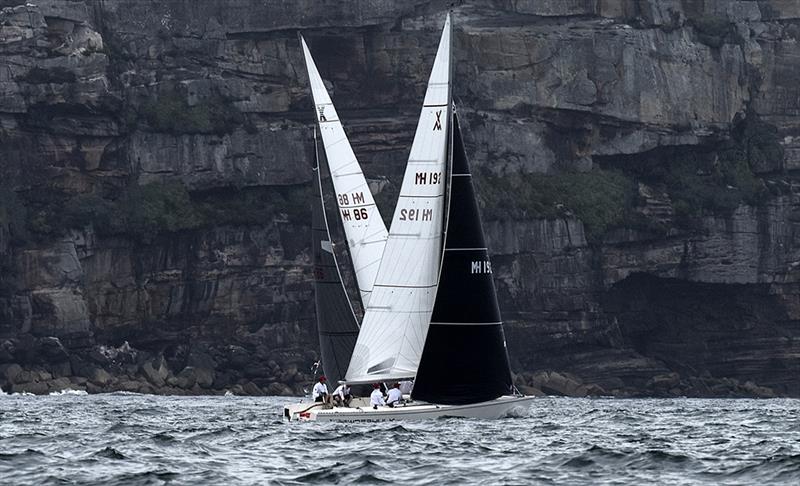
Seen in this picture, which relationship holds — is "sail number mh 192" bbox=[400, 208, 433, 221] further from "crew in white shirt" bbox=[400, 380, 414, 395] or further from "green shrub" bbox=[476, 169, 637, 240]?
"green shrub" bbox=[476, 169, 637, 240]

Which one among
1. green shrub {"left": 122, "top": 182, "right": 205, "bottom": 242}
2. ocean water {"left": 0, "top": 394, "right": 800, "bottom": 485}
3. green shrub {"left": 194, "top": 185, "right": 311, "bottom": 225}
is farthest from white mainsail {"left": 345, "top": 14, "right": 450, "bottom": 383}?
green shrub {"left": 194, "top": 185, "right": 311, "bottom": 225}

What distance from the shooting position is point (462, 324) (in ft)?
155

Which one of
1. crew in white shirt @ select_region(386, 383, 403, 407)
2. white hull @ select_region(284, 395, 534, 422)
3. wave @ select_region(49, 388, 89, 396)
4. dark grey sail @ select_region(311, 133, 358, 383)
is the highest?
dark grey sail @ select_region(311, 133, 358, 383)

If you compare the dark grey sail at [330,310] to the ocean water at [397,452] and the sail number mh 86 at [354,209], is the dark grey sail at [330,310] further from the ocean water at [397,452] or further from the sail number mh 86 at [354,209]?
the ocean water at [397,452]

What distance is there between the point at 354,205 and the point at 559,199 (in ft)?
215

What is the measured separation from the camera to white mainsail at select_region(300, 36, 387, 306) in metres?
56.3

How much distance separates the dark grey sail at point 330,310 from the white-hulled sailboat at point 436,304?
743 cm

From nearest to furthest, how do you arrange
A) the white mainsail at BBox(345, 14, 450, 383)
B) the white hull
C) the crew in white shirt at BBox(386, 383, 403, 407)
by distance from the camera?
1. the white hull
2. the crew in white shirt at BBox(386, 383, 403, 407)
3. the white mainsail at BBox(345, 14, 450, 383)

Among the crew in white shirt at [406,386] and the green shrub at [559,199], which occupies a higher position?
the green shrub at [559,199]

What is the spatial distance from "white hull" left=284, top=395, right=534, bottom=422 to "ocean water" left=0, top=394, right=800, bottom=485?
30 centimetres

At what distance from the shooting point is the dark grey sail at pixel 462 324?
46719 millimetres

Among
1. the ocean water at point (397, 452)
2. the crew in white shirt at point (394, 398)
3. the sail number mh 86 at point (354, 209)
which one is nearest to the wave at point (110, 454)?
the ocean water at point (397, 452)

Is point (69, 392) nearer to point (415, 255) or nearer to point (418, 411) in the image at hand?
point (415, 255)

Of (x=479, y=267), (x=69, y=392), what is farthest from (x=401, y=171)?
(x=479, y=267)
